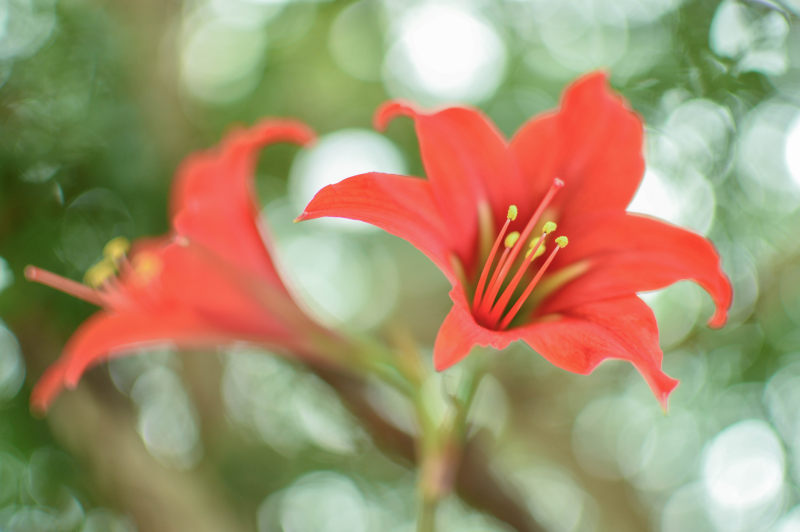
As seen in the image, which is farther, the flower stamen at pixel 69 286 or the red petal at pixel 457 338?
the flower stamen at pixel 69 286

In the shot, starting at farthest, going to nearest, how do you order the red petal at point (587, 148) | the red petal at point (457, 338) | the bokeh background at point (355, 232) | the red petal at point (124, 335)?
the bokeh background at point (355, 232) < the red petal at point (124, 335) < the red petal at point (587, 148) < the red petal at point (457, 338)

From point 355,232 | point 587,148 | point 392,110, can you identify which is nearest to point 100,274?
point 392,110

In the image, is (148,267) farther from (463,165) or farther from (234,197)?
(463,165)

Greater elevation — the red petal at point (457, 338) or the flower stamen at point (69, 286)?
the red petal at point (457, 338)

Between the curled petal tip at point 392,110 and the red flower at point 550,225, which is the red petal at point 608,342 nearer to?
the red flower at point 550,225

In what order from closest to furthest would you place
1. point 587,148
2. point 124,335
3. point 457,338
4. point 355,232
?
point 457,338
point 587,148
point 124,335
point 355,232


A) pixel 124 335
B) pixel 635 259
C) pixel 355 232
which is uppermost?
pixel 635 259

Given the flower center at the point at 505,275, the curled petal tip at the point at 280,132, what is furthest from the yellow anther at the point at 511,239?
the curled petal tip at the point at 280,132

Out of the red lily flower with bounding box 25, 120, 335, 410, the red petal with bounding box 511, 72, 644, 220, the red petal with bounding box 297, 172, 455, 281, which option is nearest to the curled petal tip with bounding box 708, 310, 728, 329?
→ the red petal with bounding box 511, 72, 644, 220
